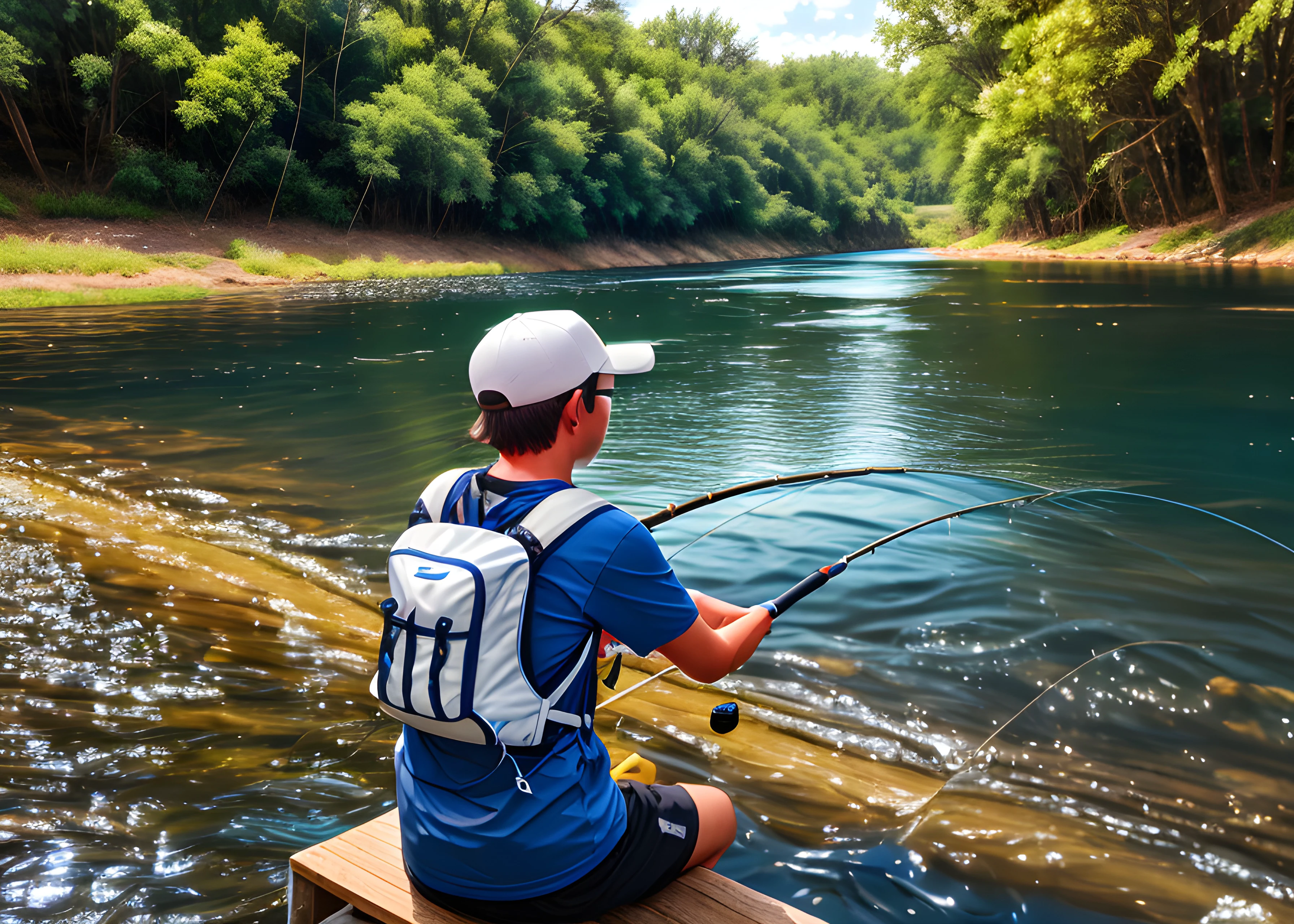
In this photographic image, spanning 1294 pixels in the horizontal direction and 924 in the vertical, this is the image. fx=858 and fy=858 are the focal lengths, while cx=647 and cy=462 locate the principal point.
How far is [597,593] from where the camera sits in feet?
5.40

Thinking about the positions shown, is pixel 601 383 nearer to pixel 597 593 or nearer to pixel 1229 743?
pixel 597 593

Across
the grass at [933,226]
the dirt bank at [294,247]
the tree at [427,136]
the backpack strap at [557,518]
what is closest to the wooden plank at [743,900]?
the backpack strap at [557,518]

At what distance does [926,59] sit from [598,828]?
181 ft

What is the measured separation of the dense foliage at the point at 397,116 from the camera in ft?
108

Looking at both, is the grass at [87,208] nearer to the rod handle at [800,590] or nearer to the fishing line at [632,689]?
the fishing line at [632,689]

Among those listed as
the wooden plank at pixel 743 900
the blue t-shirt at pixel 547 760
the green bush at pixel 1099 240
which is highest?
the green bush at pixel 1099 240

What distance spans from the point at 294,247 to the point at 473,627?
37448 mm

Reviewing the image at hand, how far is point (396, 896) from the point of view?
1.85 metres

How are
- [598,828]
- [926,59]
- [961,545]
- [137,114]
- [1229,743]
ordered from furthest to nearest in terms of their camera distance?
[926,59]
[137,114]
[961,545]
[1229,743]
[598,828]

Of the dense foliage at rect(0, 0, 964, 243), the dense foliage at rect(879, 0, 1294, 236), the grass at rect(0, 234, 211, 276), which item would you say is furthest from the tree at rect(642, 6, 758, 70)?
the grass at rect(0, 234, 211, 276)

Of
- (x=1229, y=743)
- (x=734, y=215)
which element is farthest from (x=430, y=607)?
(x=734, y=215)

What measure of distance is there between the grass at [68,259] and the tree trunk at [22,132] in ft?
17.6

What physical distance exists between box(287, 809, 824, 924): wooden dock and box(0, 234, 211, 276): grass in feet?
91.1

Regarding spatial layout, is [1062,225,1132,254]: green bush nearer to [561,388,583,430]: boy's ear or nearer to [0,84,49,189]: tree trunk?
[561,388,583,430]: boy's ear
